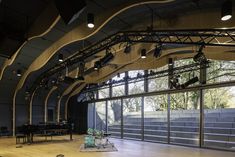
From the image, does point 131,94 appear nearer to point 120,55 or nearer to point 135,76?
point 135,76

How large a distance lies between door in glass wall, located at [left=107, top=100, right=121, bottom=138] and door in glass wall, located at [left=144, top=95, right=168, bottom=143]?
2.02 meters

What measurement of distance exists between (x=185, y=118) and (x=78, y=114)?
7.75 meters

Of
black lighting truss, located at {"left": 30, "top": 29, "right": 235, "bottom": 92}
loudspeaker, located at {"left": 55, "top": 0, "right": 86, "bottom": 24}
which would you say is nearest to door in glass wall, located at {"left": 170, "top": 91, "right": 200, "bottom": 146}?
black lighting truss, located at {"left": 30, "top": 29, "right": 235, "bottom": 92}

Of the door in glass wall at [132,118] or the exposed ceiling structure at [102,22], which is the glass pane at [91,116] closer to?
the door in glass wall at [132,118]

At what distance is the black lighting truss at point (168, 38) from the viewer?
590cm

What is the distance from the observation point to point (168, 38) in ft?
22.2

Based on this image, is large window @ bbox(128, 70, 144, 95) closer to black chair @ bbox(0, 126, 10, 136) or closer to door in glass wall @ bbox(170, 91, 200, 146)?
door in glass wall @ bbox(170, 91, 200, 146)

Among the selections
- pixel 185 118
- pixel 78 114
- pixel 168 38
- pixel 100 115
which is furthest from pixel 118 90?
pixel 168 38

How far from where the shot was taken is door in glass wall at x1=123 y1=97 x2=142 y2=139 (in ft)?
39.8

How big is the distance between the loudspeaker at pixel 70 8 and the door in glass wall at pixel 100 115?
11.1 metres

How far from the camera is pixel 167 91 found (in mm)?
10664

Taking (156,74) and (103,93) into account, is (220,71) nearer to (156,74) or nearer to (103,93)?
(156,74)

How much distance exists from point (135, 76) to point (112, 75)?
1.36 meters

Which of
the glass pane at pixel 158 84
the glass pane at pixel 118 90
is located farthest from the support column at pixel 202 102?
the glass pane at pixel 118 90
